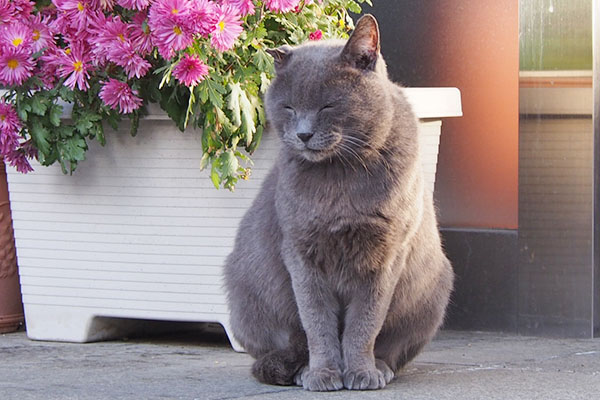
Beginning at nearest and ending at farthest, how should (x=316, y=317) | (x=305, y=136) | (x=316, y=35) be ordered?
(x=305, y=136) → (x=316, y=317) → (x=316, y=35)

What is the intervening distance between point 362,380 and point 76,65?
4.19 ft

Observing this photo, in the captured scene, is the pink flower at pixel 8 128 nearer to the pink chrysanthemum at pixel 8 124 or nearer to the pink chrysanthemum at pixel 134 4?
the pink chrysanthemum at pixel 8 124

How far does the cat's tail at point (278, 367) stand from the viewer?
2695mm

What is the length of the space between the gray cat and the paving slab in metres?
0.12

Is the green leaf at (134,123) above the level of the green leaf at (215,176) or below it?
above

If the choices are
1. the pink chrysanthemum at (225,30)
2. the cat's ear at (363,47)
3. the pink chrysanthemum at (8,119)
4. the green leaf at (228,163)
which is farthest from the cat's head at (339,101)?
the pink chrysanthemum at (8,119)

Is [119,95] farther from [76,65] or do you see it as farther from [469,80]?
[469,80]

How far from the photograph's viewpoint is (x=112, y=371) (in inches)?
115

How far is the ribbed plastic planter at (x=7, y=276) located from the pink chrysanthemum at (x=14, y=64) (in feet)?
2.44

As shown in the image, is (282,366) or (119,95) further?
(119,95)

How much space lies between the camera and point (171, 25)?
9.59ft

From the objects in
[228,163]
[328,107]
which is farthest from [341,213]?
[228,163]

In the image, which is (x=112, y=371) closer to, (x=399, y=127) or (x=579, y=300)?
(x=399, y=127)

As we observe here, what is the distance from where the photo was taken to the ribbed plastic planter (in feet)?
12.3
